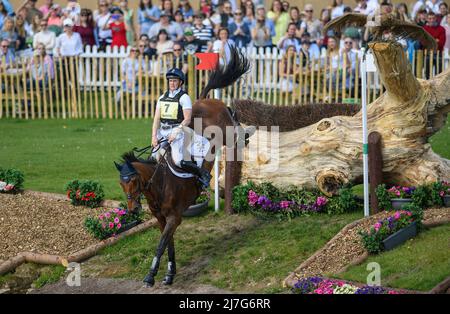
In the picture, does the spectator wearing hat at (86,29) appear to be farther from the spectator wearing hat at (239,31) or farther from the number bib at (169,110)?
the number bib at (169,110)

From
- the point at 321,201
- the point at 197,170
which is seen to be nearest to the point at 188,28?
the point at 321,201

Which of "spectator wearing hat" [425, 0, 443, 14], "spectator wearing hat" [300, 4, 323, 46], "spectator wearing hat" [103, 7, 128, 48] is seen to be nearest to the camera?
"spectator wearing hat" [300, 4, 323, 46]

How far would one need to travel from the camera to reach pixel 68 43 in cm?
2706

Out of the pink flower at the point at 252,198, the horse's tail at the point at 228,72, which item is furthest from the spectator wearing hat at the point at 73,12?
the pink flower at the point at 252,198

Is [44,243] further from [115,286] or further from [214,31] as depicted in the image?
[214,31]

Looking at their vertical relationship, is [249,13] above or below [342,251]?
above

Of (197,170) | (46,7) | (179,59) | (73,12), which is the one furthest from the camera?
(46,7)

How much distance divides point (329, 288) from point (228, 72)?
18.9 ft

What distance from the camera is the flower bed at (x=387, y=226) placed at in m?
13.0

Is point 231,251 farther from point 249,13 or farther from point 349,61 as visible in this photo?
point 249,13

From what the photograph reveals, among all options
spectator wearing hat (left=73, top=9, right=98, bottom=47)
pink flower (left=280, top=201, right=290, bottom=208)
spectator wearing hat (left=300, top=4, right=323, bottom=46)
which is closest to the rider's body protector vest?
pink flower (left=280, top=201, right=290, bottom=208)

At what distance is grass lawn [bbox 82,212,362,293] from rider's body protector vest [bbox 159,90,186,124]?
2044 mm

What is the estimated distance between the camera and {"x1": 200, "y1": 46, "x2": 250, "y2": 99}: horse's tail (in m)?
16.3

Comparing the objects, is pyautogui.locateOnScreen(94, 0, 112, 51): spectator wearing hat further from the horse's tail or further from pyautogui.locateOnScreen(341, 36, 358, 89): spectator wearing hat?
the horse's tail
